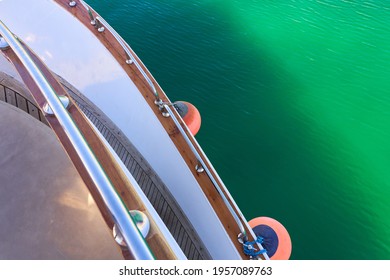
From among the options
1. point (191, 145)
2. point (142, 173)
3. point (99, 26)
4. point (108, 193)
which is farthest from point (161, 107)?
point (108, 193)

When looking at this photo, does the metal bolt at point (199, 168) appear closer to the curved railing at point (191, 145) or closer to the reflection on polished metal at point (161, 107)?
the curved railing at point (191, 145)

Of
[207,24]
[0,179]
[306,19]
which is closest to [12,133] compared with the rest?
[0,179]

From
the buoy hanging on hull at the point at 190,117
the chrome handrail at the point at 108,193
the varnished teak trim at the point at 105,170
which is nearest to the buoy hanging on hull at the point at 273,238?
the buoy hanging on hull at the point at 190,117

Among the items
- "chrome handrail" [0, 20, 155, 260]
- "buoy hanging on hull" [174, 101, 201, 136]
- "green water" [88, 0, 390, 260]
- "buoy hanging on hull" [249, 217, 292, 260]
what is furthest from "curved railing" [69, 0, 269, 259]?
"green water" [88, 0, 390, 260]

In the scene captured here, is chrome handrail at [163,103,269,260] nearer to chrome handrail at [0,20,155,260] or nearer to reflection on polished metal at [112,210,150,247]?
reflection on polished metal at [112,210,150,247]

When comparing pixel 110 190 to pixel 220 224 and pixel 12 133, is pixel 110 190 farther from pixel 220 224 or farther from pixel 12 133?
pixel 12 133
